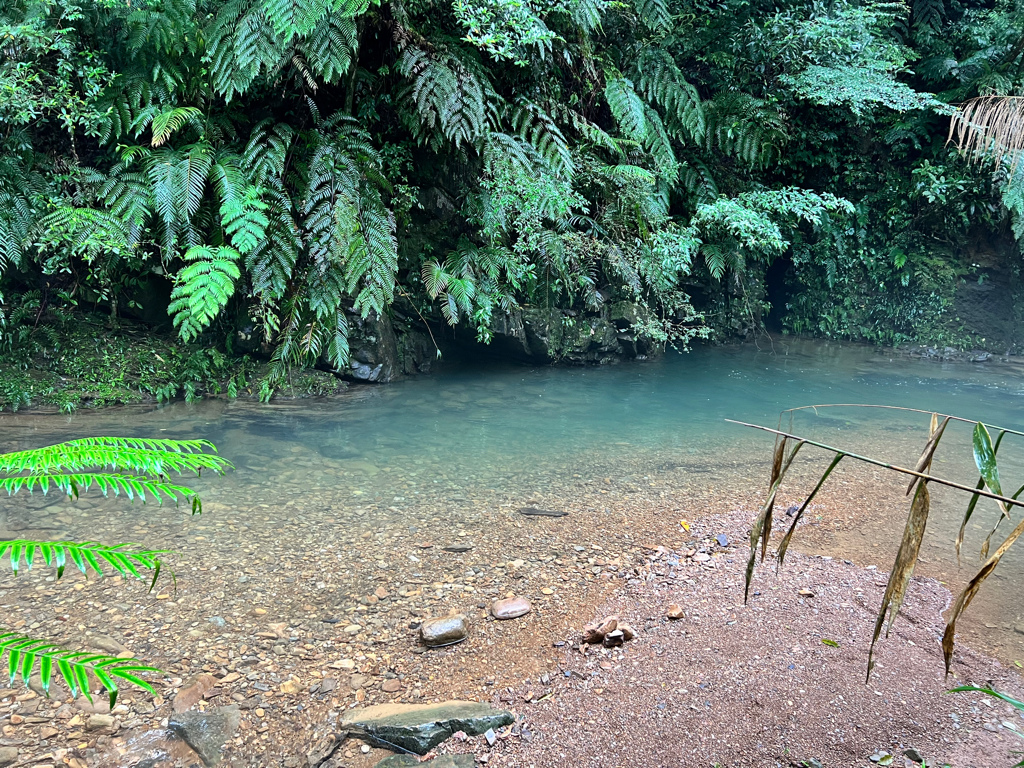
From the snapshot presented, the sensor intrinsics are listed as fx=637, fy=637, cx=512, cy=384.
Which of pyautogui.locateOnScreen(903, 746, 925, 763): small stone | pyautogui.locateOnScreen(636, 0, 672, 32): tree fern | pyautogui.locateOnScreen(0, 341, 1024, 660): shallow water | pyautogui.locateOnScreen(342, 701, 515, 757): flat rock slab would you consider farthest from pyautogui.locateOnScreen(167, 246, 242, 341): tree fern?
pyautogui.locateOnScreen(636, 0, 672, 32): tree fern

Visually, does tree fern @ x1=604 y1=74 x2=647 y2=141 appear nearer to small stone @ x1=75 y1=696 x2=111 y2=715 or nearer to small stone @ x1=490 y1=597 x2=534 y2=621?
small stone @ x1=490 y1=597 x2=534 y2=621

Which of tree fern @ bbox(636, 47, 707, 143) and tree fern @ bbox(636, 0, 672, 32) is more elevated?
tree fern @ bbox(636, 0, 672, 32)

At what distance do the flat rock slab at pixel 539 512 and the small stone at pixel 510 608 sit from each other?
87 cm

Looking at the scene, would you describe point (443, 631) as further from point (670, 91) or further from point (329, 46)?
point (670, 91)

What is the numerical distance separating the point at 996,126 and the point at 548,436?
652cm

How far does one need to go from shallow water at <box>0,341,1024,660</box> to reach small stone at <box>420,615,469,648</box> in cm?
102

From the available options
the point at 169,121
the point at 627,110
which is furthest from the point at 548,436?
the point at 169,121

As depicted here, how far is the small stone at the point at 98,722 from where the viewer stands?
6.37 feet

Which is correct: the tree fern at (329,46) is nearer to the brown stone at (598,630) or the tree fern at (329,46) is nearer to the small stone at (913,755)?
the brown stone at (598,630)

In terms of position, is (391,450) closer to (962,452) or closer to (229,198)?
(229,198)

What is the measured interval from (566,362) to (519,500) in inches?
155

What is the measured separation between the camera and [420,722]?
1.95 m

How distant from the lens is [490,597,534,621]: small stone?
8.50ft

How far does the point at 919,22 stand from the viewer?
28.8ft
